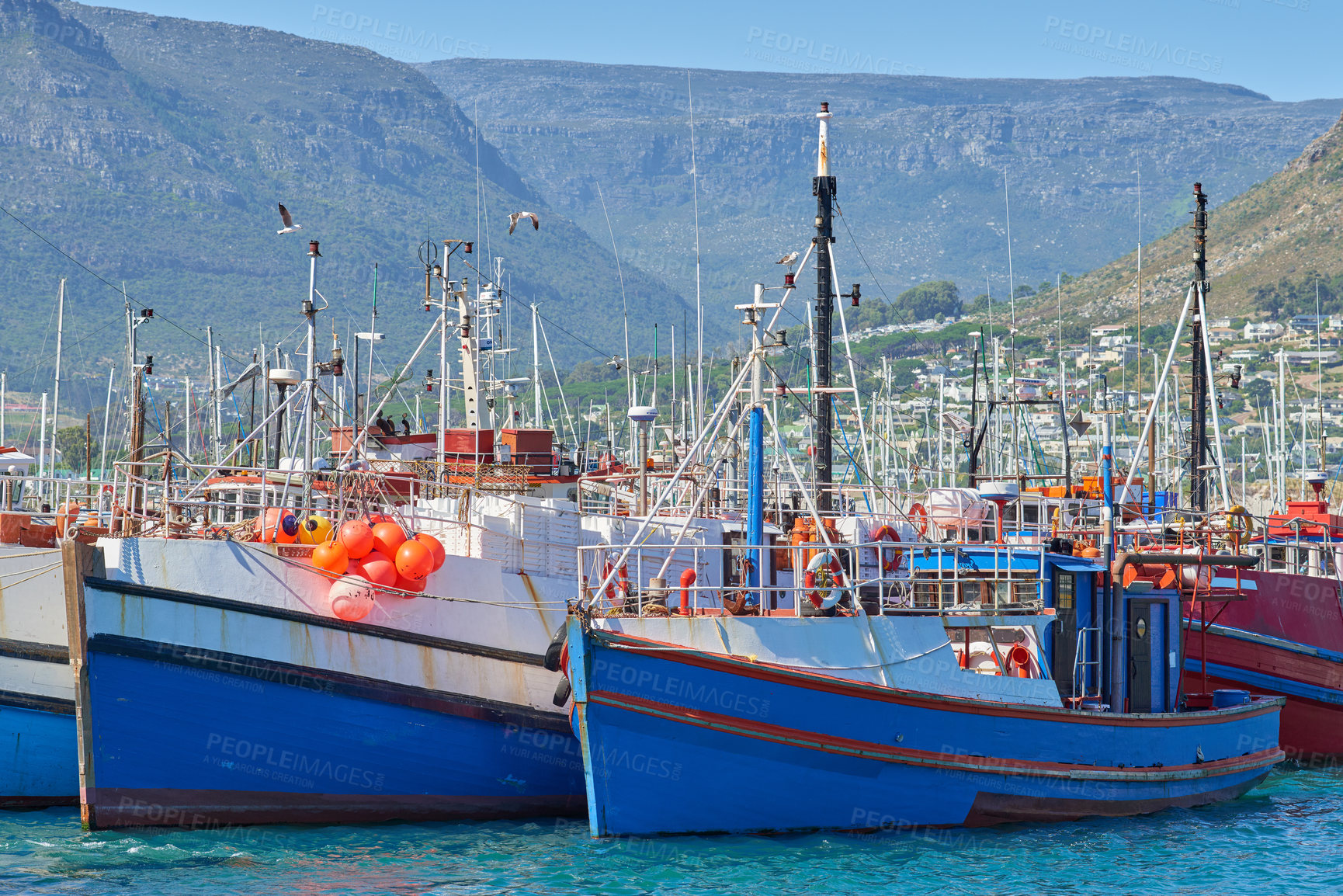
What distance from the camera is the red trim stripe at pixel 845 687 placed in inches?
611

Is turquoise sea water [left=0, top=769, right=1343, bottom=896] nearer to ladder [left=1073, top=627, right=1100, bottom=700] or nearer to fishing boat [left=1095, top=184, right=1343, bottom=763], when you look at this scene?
ladder [left=1073, top=627, right=1100, bottom=700]

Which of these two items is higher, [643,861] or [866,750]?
[866,750]

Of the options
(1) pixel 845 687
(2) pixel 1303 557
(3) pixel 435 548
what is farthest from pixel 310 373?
(2) pixel 1303 557

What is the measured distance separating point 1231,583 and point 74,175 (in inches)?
7976

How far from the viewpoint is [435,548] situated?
17250mm

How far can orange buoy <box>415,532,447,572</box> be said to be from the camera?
56.3ft

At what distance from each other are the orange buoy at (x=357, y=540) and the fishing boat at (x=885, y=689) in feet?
9.06

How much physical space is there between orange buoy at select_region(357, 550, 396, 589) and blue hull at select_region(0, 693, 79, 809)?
4.37 m

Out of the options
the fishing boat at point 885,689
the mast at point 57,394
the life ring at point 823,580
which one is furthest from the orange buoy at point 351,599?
the mast at point 57,394

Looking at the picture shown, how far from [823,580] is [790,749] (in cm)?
226

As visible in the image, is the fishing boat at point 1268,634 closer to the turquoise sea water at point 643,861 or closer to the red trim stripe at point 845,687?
the red trim stripe at point 845,687

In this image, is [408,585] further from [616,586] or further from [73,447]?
[73,447]

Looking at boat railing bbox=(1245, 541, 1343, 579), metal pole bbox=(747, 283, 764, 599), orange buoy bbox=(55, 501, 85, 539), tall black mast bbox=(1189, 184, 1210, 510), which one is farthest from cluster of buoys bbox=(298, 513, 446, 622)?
tall black mast bbox=(1189, 184, 1210, 510)

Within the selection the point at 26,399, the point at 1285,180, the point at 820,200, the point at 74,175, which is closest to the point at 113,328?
the point at 26,399
